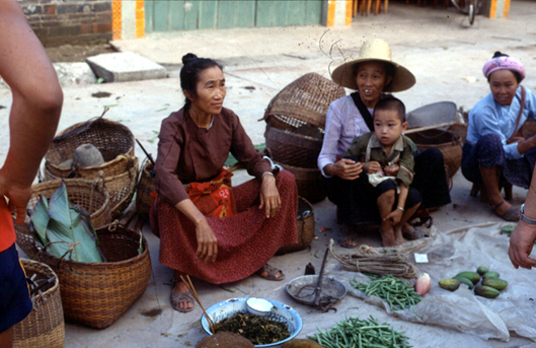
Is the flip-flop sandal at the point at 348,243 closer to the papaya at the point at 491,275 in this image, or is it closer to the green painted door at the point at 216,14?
the papaya at the point at 491,275

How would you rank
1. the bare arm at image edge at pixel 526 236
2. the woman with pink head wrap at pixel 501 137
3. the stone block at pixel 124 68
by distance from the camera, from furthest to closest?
the stone block at pixel 124 68, the woman with pink head wrap at pixel 501 137, the bare arm at image edge at pixel 526 236

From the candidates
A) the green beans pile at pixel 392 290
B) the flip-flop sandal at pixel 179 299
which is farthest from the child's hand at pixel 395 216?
the flip-flop sandal at pixel 179 299

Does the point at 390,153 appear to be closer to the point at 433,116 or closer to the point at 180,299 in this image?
the point at 433,116

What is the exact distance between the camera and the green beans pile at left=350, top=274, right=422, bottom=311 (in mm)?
2785

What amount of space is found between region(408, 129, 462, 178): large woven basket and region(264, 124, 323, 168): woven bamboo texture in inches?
31.8

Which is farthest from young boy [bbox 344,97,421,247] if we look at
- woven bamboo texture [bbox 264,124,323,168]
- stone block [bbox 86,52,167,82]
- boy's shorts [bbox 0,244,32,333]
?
stone block [bbox 86,52,167,82]

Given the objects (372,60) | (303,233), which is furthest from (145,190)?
(372,60)

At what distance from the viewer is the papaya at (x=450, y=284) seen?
9.59 ft

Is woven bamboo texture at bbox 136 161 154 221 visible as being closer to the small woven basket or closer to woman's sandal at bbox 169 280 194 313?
the small woven basket

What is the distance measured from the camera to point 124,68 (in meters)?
6.82

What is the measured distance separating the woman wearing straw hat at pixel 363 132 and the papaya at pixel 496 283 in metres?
0.64

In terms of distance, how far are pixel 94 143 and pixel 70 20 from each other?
4.45m

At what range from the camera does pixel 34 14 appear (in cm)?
741

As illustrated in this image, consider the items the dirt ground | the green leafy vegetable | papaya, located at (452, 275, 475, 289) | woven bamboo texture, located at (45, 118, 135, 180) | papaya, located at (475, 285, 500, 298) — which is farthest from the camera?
the dirt ground
